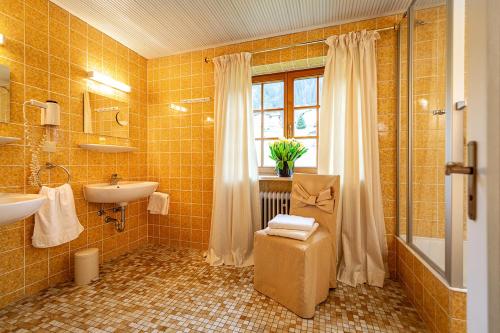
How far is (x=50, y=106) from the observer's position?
70.6 inches

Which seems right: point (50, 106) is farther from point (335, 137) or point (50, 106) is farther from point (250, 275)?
point (335, 137)

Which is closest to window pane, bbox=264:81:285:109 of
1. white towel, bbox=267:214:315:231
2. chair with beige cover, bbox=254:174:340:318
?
chair with beige cover, bbox=254:174:340:318

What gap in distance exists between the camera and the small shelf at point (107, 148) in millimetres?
2153

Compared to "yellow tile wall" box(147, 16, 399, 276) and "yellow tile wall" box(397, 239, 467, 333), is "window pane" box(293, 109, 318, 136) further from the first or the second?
"yellow tile wall" box(397, 239, 467, 333)

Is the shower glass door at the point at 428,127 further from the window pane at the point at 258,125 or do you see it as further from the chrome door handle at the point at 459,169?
the window pane at the point at 258,125

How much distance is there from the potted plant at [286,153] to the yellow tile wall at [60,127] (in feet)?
5.73

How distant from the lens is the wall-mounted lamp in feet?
7.28

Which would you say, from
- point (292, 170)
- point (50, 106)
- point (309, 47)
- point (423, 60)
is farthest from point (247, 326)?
point (309, 47)

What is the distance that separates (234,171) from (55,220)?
1.56 metres

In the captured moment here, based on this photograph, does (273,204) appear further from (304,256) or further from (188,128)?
(188,128)

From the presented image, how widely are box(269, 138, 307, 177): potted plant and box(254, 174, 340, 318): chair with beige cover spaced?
30 centimetres

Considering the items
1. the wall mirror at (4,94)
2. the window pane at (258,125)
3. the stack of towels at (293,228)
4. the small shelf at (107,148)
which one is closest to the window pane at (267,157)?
the window pane at (258,125)

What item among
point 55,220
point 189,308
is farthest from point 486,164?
point 55,220

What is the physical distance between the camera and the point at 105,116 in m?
2.40
